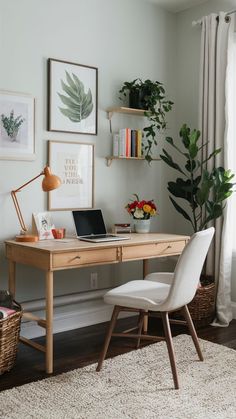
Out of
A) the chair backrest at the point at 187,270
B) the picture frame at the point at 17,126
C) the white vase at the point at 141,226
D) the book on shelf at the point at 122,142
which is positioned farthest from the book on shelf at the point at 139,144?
the chair backrest at the point at 187,270

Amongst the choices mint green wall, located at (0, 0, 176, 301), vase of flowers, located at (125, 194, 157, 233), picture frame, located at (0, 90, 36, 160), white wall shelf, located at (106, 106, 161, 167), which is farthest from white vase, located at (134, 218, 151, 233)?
picture frame, located at (0, 90, 36, 160)

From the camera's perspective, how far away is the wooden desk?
2.68 m

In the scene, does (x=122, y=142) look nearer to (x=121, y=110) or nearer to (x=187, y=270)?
(x=121, y=110)

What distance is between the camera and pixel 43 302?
335 cm

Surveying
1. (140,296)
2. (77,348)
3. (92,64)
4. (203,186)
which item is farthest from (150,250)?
(92,64)

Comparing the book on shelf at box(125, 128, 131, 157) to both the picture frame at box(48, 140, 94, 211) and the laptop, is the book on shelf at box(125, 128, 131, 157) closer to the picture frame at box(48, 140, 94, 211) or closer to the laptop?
the picture frame at box(48, 140, 94, 211)

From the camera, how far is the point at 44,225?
316cm

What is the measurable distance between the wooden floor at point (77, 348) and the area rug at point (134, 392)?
0.12m

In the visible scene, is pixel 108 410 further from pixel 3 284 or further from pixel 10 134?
pixel 10 134

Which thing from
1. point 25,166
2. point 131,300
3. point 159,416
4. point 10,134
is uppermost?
point 10,134

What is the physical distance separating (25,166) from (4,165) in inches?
6.3

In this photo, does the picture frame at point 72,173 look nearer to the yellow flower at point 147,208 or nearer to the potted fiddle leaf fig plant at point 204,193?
the yellow flower at point 147,208

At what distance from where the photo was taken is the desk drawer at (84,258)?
106 inches

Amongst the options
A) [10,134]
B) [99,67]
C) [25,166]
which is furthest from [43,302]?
[99,67]
